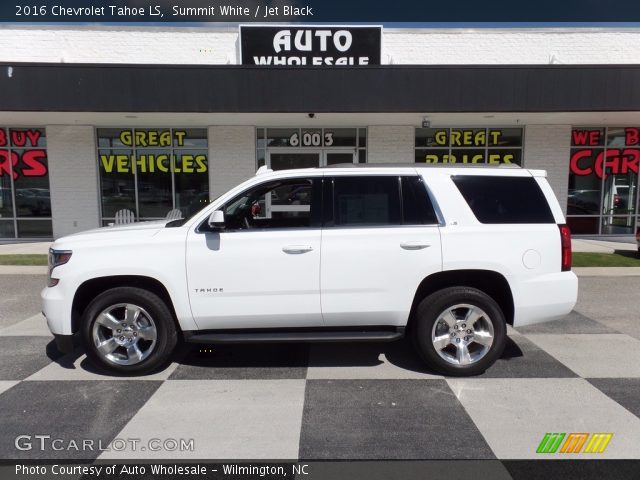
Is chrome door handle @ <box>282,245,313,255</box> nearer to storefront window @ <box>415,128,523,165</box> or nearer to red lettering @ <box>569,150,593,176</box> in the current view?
storefront window @ <box>415,128,523,165</box>

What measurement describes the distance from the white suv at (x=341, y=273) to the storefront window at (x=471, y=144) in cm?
999

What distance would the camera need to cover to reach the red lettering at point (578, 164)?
14.2m

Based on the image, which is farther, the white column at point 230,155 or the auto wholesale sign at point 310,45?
the white column at point 230,155

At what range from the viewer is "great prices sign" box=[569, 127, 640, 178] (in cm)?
1420

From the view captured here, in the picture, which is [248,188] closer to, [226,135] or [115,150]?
[226,135]

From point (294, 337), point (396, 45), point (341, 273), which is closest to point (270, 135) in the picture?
point (396, 45)

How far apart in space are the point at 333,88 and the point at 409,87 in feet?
5.93

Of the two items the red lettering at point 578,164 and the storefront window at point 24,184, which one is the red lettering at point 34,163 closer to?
the storefront window at point 24,184

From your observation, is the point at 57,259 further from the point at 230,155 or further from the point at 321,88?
the point at 230,155

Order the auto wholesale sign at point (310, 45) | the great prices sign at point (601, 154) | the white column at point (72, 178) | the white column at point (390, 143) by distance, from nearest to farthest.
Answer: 1. the auto wholesale sign at point (310, 45)
2. the white column at point (72, 178)
3. the white column at point (390, 143)
4. the great prices sign at point (601, 154)

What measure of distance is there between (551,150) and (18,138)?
53.0 ft

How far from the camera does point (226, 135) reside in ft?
45.6

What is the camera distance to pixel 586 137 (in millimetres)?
14188

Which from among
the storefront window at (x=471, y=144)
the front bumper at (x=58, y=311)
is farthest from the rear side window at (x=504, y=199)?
the storefront window at (x=471, y=144)
